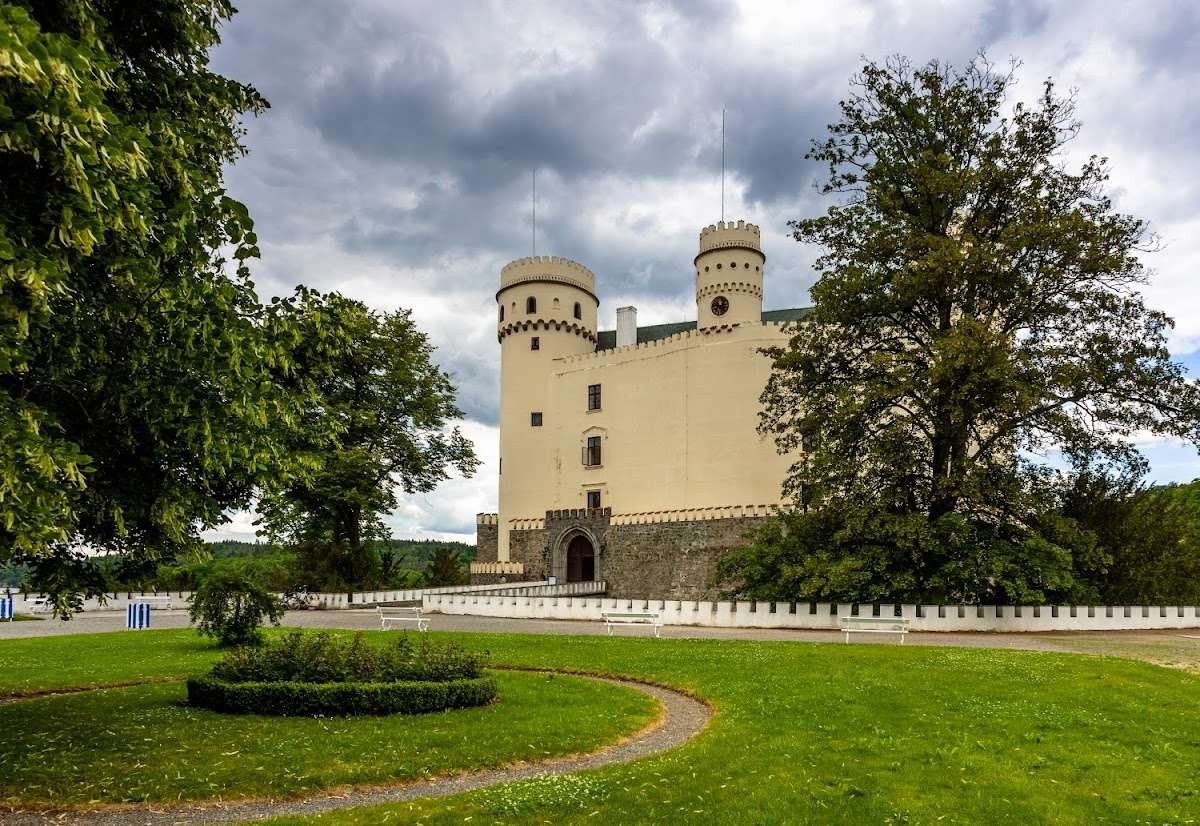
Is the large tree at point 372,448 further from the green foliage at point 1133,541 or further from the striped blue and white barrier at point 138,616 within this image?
the green foliage at point 1133,541

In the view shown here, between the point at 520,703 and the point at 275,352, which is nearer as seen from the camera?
the point at 275,352

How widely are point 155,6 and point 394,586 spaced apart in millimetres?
33930

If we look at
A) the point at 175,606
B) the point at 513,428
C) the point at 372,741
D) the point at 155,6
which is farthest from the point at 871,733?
the point at 513,428

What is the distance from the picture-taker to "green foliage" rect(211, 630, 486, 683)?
1191 cm

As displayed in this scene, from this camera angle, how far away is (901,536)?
76.2ft

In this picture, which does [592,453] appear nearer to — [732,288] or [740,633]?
[732,288]

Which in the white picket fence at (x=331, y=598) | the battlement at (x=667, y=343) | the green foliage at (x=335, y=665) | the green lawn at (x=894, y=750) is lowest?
the white picket fence at (x=331, y=598)

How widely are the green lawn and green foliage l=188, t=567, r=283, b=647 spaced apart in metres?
1.90

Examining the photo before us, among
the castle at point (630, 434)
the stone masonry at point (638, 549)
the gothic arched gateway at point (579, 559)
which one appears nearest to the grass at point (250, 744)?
the stone masonry at point (638, 549)

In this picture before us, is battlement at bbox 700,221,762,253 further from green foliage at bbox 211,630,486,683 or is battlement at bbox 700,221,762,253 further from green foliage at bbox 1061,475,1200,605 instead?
green foliage at bbox 211,630,486,683

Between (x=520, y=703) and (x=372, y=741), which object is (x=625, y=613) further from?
(x=372, y=741)

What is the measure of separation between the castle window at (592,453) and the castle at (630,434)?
67mm

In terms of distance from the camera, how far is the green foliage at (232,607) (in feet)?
59.0

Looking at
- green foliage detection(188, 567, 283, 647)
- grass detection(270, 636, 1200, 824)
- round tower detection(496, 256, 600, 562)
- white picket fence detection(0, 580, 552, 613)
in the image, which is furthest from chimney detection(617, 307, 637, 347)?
grass detection(270, 636, 1200, 824)
